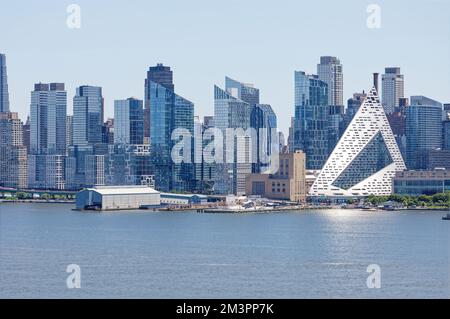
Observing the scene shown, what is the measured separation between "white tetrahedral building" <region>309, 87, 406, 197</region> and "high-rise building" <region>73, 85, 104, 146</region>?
17182 mm

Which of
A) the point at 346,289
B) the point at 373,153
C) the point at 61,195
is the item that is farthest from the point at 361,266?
the point at 61,195

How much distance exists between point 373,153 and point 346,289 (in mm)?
34008

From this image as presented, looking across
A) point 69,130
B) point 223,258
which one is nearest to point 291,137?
point 69,130

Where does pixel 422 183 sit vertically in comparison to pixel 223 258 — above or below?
above

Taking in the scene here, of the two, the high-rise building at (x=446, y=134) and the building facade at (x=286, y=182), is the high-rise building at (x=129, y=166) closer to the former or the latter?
the building facade at (x=286, y=182)

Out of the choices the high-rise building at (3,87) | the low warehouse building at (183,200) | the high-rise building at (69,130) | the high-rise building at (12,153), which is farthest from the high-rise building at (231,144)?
the high-rise building at (3,87)

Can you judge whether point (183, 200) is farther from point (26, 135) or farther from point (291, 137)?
point (26, 135)

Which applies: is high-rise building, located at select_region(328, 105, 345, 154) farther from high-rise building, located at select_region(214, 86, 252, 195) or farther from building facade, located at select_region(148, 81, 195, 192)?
building facade, located at select_region(148, 81, 195, 192)

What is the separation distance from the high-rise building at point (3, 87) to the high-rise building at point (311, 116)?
18.2 metres

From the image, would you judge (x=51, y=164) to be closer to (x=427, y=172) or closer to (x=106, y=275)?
(x=427, y=172)

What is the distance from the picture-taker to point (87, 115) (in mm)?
58219

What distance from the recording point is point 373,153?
149 feet

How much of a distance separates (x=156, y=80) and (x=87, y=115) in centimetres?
430

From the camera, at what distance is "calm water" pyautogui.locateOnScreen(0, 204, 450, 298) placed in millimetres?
11633
